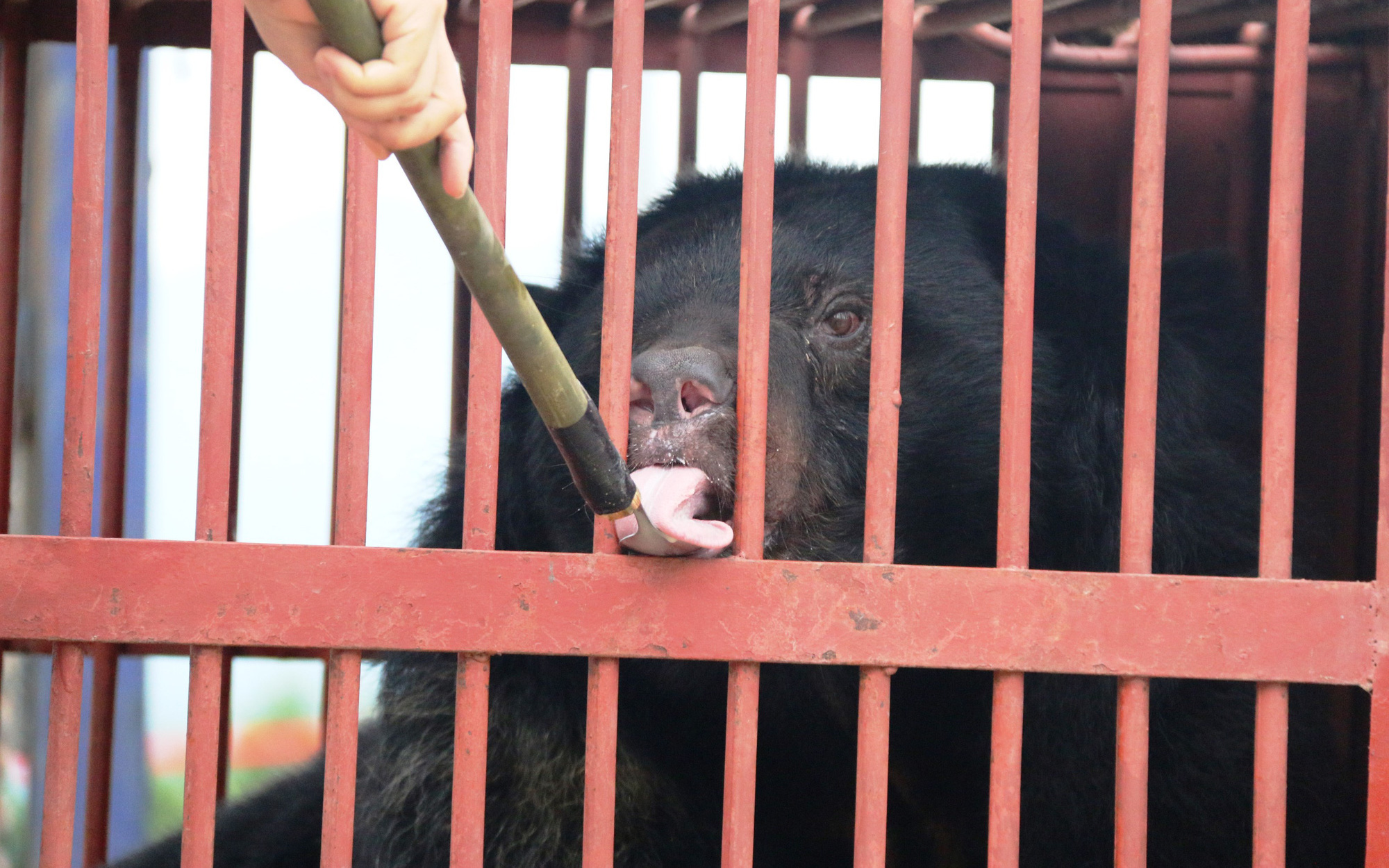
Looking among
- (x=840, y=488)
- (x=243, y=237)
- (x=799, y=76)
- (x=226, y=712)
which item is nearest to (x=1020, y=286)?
(x=840, y=488)

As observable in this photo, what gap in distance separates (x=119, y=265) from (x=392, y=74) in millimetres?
3292

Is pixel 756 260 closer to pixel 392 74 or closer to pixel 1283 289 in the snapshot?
pixel 1283 289

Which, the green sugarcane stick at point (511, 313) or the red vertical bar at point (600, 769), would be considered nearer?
the green sugarcane stick at point (511, 313)

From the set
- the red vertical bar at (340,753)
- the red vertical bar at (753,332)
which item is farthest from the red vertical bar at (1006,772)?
the red vertical bar at (340,753)

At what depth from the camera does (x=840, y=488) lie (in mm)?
2559

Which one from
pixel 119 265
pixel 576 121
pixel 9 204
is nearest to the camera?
pixel 9 204

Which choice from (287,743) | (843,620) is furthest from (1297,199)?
(287,743)

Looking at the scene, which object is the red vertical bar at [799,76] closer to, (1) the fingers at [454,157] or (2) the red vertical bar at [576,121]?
(2) the red vertical bar at [576,121]

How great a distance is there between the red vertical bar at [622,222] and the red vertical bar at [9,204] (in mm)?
2367

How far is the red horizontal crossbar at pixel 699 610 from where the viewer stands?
1853 mm

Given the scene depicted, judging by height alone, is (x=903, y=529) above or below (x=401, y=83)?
below

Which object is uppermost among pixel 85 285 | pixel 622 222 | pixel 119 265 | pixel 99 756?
pixel 119 265

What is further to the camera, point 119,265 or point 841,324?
point 119,265

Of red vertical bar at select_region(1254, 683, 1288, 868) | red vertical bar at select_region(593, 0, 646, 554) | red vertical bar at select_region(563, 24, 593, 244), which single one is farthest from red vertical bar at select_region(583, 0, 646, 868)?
red vertical bar at select_region(563, 24, 593, 244)
